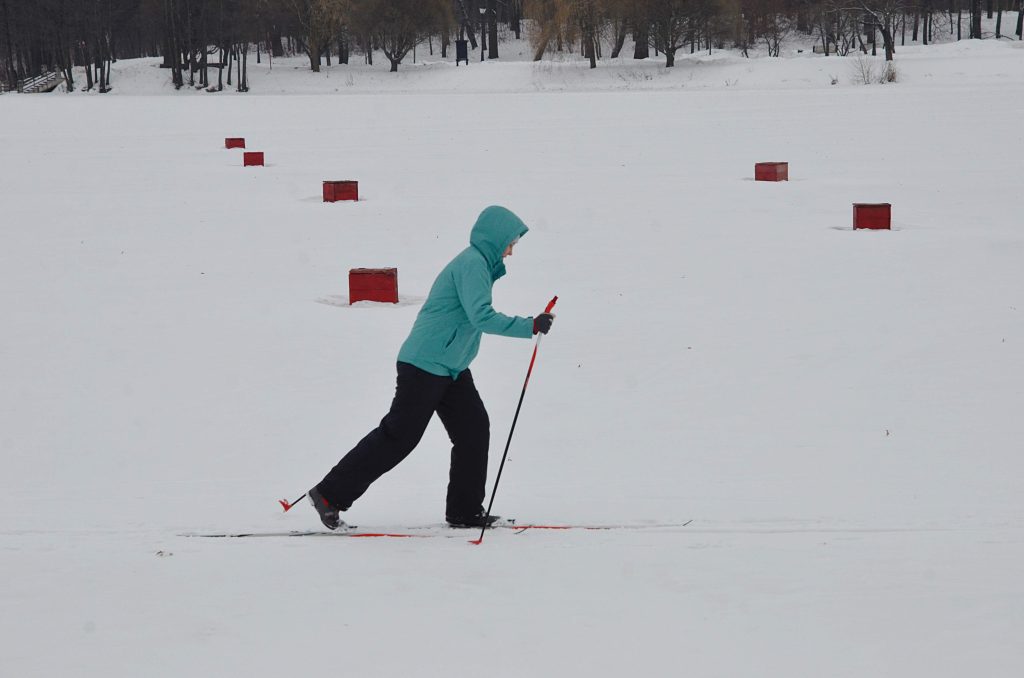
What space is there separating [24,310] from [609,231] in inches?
258

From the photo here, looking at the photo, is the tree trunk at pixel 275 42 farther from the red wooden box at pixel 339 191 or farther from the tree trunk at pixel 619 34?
the red wooden box at pixel 339 191

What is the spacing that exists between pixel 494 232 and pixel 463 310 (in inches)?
13.9

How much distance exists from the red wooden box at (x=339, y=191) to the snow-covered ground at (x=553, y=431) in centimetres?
36

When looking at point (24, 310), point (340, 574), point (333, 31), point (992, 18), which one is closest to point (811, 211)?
point (24, 310)

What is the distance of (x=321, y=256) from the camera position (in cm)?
1301

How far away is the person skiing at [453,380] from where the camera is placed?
5203mm

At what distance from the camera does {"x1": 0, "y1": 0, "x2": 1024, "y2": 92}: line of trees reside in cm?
5397

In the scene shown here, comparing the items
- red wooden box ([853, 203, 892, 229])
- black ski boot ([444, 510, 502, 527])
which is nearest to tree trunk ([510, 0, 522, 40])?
red wooden box ([853, 203, 892, 229])

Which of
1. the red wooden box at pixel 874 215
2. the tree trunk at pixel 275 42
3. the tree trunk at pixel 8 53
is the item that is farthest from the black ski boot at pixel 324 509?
the tree trunk at pixel 275 42

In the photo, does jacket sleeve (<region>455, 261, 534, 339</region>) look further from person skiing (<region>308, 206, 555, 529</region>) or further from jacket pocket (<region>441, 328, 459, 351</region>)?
jacket pocket (<region>441, 328, 459, 351</region>)

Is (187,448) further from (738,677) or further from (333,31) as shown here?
(333,31)

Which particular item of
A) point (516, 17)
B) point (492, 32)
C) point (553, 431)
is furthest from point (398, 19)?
point (553, 431)

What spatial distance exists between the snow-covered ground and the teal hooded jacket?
787mm

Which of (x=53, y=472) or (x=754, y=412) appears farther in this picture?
(x=754, y=412)
